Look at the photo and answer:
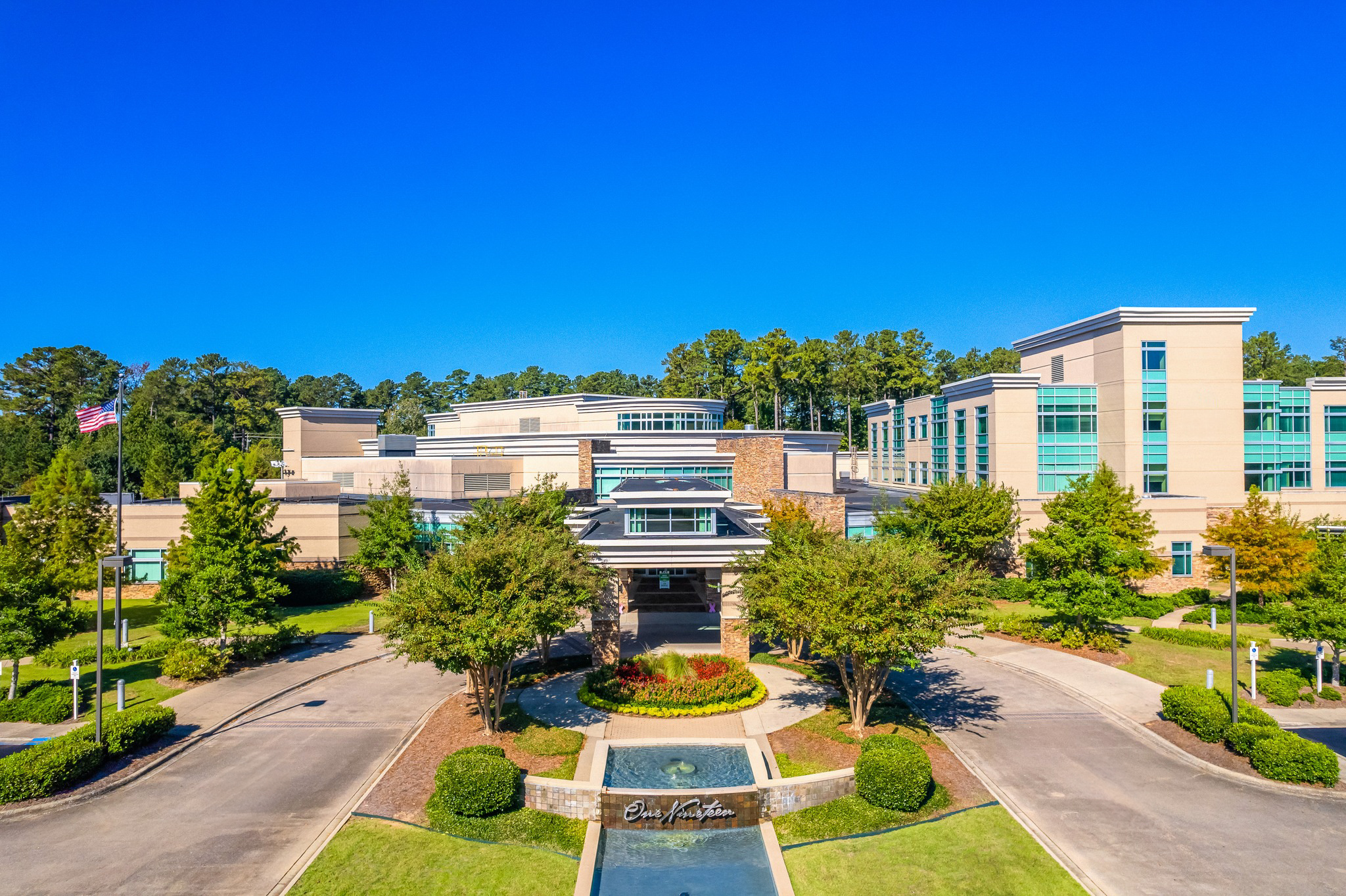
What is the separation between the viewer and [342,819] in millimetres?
15375

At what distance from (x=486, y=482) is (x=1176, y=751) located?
42.4m

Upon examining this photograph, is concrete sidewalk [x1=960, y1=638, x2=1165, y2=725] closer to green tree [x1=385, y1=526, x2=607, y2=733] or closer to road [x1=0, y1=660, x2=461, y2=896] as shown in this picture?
green tree [x1=385, y1=526, x2=607, y2=733]

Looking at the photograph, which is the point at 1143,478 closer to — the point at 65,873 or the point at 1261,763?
the point at 1261,763

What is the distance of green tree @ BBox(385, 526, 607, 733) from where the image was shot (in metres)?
17.8

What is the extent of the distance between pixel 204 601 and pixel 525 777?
52.1 ft

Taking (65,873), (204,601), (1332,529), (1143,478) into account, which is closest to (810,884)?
(65,873)

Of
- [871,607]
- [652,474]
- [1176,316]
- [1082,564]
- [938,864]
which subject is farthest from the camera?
[652,474]

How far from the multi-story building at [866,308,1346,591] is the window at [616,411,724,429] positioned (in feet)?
66.8

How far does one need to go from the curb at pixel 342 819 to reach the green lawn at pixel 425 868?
16 centimetres

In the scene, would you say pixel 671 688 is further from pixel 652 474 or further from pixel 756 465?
pixel 652 474

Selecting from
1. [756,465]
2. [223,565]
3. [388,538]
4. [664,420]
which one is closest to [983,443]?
[756,465]

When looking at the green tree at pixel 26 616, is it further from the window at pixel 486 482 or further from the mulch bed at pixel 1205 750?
the mulch bed at pixel 1205 750

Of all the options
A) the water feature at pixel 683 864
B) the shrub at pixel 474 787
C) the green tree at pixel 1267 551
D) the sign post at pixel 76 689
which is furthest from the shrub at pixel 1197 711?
the sign post at pixel 76 689

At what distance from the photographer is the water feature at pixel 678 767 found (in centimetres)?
1680
